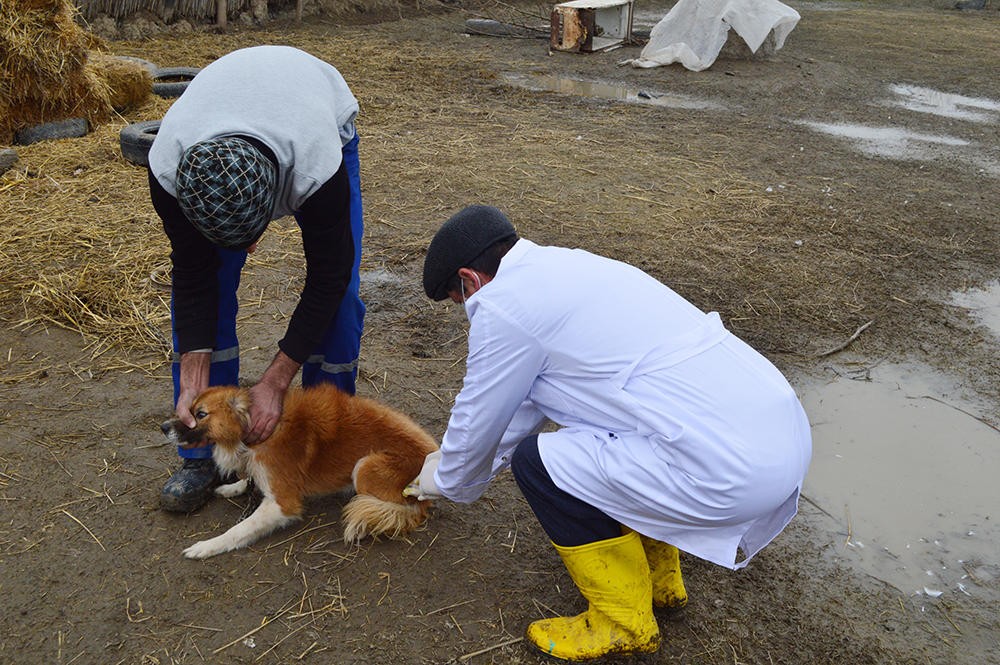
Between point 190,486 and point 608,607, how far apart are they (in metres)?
1.86

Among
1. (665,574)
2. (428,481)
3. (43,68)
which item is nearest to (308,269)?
(428,481)

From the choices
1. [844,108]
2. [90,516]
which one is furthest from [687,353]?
[844,108]

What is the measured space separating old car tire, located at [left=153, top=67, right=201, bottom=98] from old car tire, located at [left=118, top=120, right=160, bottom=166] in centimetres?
218

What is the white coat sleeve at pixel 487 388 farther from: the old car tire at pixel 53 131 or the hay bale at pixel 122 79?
the hay bale at pixel 122 79

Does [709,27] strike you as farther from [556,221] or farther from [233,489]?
[233,489]

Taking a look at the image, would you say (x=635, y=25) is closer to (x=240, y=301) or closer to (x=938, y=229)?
(x=938, y=229)

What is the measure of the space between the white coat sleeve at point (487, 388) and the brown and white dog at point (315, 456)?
1.98 feet

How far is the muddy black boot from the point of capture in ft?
11.6

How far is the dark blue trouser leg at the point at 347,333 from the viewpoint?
3508mm

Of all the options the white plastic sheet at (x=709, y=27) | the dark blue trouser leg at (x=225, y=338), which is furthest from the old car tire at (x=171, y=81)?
the white plastic sheet at (x=709, y=27)

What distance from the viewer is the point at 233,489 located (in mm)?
3719

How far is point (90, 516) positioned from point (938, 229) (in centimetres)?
673

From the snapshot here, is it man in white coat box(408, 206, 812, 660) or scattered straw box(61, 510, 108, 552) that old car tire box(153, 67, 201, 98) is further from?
man in white coat box(408, 206, 812, 660)

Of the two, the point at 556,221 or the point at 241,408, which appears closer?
the point at 241,408
